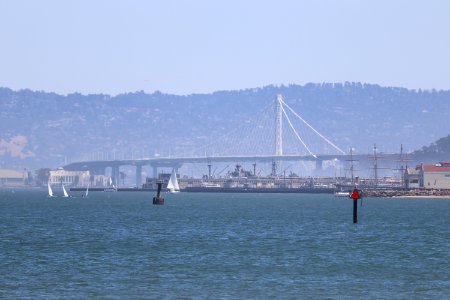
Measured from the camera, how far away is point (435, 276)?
1763 inches

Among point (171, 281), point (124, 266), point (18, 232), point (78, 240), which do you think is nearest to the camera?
point (171, 281)

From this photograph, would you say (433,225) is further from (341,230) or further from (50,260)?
(50,260)

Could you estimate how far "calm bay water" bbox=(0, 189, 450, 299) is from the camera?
40.6 m

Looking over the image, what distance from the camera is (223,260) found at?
5025cm

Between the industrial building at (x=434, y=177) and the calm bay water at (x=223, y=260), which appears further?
the industrial building at (x=434, y=177)

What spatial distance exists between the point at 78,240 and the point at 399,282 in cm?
2288

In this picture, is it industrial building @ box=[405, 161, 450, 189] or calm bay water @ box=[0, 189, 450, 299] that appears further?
industrial building @ box=[405, 161, 450, 189]

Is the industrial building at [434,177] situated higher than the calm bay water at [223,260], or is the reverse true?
the industrial building at [434,177]

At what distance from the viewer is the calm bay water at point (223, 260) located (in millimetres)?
40625

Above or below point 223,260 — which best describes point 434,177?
above

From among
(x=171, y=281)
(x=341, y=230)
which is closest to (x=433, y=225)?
(x=341, y=230)

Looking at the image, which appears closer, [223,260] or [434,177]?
[223,260]

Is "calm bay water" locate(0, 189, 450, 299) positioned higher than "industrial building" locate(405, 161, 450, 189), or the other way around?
"industrial building" locate(405, 161, 450, 189)

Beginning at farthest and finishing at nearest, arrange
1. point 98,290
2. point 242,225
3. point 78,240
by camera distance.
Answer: point 242,225 → point 78,240 → point 98,290
